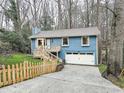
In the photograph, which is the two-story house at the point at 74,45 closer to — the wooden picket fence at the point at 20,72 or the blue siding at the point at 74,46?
the blue siding at the point at 74,46

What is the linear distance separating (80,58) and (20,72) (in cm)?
1298

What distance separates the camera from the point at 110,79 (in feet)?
31.0

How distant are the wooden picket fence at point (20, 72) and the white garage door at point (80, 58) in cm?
941

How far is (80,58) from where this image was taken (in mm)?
20594

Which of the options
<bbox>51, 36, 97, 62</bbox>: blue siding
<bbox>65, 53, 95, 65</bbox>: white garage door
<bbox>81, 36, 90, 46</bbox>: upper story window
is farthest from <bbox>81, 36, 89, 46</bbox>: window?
<bbox>65, 53, 95, 65</bbox>: white garage door

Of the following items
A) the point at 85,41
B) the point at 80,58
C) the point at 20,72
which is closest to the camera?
the point at 20,72

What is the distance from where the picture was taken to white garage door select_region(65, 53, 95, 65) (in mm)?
19938

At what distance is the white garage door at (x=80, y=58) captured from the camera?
1994 cm

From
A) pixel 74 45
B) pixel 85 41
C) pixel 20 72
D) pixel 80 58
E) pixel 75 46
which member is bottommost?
pixel 20 72

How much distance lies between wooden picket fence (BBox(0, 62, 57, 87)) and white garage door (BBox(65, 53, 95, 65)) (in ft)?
30.9

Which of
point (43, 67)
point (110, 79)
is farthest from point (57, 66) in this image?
point (110, 79)

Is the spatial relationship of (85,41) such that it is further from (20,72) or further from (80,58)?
(20,72)

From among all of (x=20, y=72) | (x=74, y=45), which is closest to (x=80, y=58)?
(x=74, y=45)

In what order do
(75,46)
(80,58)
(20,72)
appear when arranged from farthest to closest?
(75,46) → (80,58) → (20,72)
